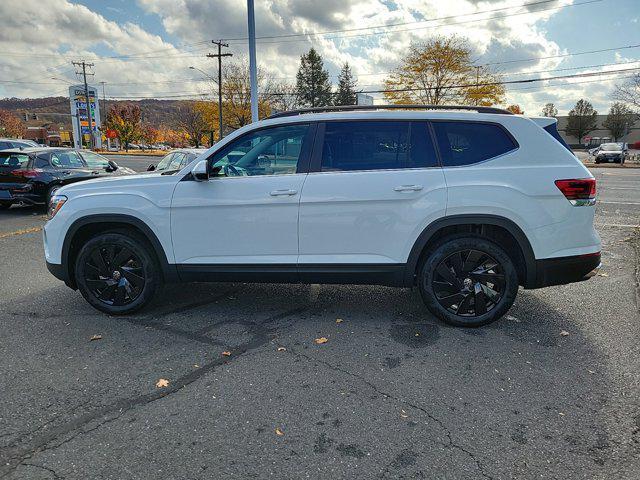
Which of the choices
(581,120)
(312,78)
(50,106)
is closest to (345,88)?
(312,78)

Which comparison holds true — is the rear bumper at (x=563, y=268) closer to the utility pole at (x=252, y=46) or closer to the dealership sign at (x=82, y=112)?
the utility pole at (x=252, y=46)

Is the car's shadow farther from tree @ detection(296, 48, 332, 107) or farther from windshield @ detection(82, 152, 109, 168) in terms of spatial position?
tree @ detection(296, 48, 332, 107)

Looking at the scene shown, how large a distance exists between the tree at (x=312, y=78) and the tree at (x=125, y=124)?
29.9m

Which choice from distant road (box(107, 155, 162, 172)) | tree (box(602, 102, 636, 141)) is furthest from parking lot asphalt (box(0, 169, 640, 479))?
tree (box(602, 102, 636, 141))

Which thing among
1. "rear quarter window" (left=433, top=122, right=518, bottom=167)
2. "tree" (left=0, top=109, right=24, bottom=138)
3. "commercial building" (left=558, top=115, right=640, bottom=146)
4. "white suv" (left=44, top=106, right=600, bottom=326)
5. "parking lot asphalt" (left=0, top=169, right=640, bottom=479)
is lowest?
"parking lot asphalt" (left=0, top=169, right=640, bottom=479)

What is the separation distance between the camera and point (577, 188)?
367 cm

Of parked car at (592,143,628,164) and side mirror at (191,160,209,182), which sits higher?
parked car at (592,143,628,164)

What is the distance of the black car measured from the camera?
1057 cm

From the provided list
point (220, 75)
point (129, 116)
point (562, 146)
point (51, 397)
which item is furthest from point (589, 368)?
point (129, 116)

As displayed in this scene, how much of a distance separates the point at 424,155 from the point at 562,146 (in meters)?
1.20

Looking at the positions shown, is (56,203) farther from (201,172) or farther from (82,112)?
(82,112)

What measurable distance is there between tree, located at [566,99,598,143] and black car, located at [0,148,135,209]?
98318mm

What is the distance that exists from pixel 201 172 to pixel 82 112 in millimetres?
93388

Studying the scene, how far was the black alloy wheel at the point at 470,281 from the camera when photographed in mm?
3873
